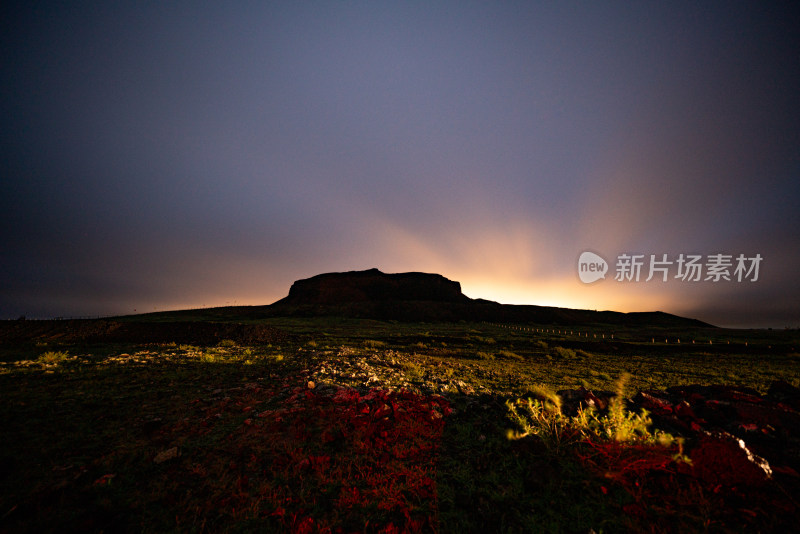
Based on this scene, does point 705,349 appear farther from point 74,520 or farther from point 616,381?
point 74,520

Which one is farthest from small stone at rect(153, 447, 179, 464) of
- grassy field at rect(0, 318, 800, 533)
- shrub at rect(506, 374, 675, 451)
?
shrub at rect(506, 374, 675, 451)

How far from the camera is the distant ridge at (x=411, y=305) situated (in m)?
82.4

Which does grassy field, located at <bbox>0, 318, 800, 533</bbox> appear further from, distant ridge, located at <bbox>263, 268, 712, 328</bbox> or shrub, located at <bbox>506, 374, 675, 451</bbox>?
distant ridge, located at <bbox>263, 268, 712, 328</bbox>

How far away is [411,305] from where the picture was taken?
8700 centimetres

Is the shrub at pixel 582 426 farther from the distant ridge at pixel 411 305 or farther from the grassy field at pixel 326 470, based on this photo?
the distant ridge at pixel 411 305

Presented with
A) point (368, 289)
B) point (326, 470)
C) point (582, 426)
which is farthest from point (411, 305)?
point (326, 470)

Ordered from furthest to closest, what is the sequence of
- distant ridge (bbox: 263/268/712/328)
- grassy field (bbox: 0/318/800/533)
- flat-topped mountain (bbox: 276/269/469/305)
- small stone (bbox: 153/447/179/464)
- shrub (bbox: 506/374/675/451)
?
flat-topped mountain (bbox: 276/269/469/305) → distant ridge (bbox: 263/268/712/328) → shrub (bbox: 506/374/675/451) → small stone (bbox: 153/447/179/464) → grassy field (bbox: 0/318/800/533)

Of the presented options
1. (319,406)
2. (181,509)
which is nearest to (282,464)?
(181,509)

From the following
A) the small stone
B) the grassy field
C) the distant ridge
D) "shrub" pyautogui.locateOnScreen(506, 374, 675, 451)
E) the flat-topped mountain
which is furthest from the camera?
the flat-topped mountain

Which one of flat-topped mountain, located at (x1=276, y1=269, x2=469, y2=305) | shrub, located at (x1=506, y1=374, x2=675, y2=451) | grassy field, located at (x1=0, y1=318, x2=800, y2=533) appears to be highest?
flat-topped mountain, located at (x1=276, y1=269, x2=469, y2=305)

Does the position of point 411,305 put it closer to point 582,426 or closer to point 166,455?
point 582,426

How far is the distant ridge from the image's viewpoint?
8238 cm

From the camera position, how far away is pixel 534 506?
3686 mm

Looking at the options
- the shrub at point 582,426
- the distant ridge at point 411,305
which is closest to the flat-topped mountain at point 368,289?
the distant ridge at point 411,305
